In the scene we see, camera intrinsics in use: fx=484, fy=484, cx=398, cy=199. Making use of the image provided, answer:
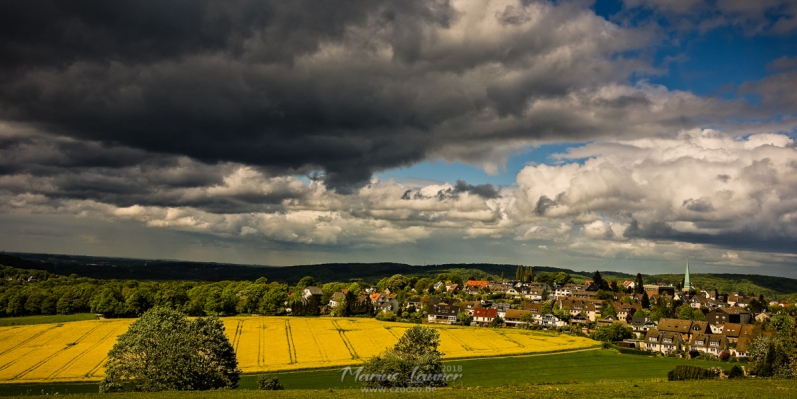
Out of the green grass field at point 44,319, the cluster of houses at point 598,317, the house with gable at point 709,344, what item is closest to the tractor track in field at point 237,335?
the green grass field at point 44,319

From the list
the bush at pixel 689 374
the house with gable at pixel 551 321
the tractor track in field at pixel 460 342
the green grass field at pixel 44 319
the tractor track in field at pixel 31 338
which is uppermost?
the bush at pixel 689 374

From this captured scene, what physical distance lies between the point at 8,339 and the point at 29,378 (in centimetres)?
3434

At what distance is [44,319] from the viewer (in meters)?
114

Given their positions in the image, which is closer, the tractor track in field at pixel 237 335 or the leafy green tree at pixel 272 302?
the tractor track in field at pixel 237 335

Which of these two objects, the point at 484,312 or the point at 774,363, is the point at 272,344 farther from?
the point at 774,363

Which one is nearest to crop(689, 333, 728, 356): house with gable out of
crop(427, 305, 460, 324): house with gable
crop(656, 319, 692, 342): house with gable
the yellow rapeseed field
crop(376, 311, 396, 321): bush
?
crop(656, 319, 692, 342): house with gable

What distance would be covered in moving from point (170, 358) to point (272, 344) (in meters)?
46.2

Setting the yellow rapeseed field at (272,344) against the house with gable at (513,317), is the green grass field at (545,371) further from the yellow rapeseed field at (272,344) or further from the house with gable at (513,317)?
the house with gable at (513,317)

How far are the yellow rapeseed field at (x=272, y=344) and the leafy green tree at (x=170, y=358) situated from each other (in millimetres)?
21037

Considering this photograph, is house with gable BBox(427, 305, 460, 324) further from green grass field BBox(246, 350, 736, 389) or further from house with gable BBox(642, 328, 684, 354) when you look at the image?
green grass field BBox(246, 350, 736, 389)

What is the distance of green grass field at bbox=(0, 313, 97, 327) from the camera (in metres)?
109

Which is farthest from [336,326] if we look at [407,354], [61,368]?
[407,354]

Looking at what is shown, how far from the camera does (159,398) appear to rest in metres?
29.4

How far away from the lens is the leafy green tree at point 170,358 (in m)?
39.5
